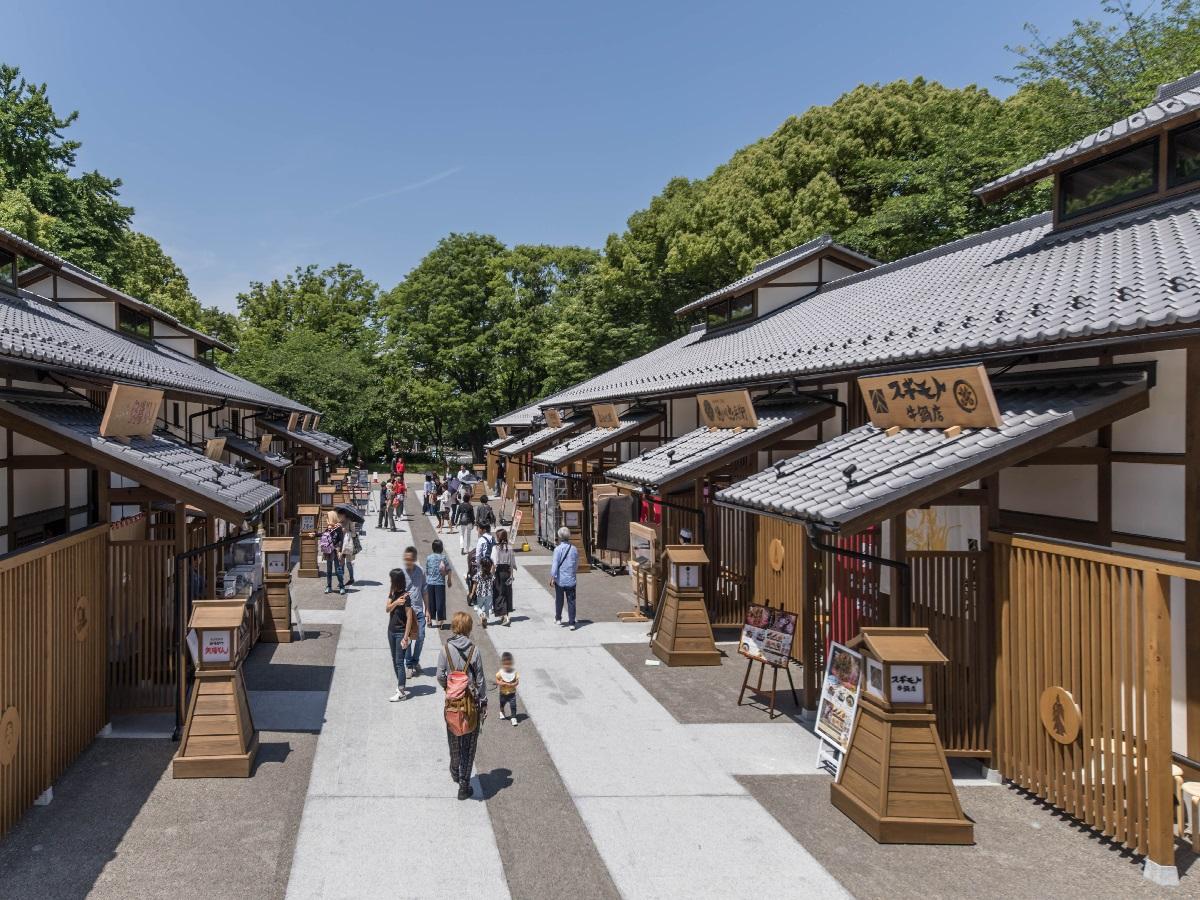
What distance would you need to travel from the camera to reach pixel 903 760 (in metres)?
6.27

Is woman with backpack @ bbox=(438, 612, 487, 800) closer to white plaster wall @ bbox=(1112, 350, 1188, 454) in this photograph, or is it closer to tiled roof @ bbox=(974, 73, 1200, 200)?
white plaster wall @ bbox=(1112, 350, 1188, 454)

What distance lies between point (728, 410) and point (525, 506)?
1345 cm

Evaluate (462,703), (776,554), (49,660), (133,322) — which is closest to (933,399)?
(776,554)

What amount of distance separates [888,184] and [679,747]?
30.3 metres

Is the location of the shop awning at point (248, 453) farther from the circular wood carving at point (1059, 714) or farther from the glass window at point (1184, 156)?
the glass window at point (1184, 156)

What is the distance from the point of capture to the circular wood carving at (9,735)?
240 inches

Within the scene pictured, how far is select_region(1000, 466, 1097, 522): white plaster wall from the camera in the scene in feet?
23.1

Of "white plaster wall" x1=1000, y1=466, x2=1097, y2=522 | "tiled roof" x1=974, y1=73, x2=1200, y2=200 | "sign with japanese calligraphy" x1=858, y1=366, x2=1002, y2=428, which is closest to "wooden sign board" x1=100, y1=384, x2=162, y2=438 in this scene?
"sign with japanese calligraphy" x1=858, y1=366, x2=1002, y2=428

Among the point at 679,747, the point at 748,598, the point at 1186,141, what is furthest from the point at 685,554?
the point at 1186,141

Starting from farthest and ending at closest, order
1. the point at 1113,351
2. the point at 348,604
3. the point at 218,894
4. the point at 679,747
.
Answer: the point at 348,604, the point at 679,747, the point at 1113,351, the point at 218,894

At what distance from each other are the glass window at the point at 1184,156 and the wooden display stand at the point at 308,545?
58.6 feet

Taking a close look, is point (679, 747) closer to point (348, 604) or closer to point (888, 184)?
point (348, 604)

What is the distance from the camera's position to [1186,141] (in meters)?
9.03

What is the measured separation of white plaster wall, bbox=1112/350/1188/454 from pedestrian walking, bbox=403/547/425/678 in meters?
8.58
